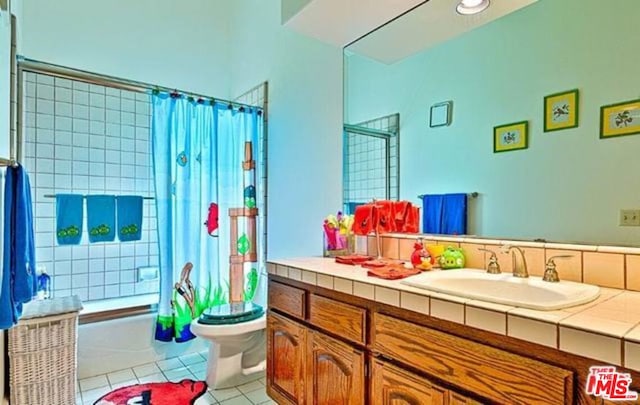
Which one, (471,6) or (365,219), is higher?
(471,6)

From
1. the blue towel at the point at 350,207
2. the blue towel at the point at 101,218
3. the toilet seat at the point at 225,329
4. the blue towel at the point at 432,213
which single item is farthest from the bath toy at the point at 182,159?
the blue towel at the point at 432,213

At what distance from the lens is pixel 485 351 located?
40.1 inches

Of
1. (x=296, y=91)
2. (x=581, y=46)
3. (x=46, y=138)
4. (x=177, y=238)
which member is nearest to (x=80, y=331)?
(x=177, y=238)

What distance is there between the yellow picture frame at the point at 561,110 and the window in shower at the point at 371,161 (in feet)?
2.48

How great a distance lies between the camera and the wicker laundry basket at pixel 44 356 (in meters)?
1.87

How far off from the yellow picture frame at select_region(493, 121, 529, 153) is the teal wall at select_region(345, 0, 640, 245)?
3 centimetres

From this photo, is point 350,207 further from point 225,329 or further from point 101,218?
point 101,218

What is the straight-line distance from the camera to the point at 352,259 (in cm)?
193

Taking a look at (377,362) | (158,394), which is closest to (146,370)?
(158,394)

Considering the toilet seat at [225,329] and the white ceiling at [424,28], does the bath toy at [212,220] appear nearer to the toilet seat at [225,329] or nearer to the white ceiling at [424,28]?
the toilet seat at [225,329]

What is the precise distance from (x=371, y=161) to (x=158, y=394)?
6.19 feet

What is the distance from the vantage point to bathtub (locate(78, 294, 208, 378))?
2.45m

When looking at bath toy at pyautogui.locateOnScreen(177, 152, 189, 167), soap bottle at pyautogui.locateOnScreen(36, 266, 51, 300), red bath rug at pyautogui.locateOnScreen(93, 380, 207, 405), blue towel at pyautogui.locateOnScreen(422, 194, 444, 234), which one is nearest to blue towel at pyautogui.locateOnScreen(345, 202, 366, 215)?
blue towel at pyautogui.locateOnScreen(422, 194, 444, 234)
